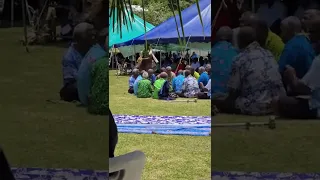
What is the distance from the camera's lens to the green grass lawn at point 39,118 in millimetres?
1864

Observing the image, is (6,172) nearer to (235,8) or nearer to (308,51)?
(235,8)

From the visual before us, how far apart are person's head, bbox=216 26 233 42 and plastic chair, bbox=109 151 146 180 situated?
94 centimetres

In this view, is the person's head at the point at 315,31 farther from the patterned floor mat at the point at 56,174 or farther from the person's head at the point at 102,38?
the patterned floor mat at the point at 56,174

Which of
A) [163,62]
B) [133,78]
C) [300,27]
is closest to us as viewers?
[300,27]

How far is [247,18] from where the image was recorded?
1.72 meters

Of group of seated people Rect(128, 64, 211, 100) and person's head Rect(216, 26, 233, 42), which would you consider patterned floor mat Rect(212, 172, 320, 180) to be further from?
group of seated people Rect(128, 64, 211, 100)

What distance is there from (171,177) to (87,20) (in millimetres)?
3491

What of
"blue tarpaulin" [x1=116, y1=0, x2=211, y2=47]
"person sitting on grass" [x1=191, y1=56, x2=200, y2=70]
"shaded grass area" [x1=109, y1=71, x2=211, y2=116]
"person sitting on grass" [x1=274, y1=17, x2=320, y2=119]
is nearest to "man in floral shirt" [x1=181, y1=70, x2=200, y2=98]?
"shaded grass area" [x1=109, y1=71, x2=211, y2=116]

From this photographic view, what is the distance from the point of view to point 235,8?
5.67ft

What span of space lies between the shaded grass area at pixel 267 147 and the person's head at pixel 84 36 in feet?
1.87

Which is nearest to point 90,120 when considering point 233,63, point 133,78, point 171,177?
point 233,63

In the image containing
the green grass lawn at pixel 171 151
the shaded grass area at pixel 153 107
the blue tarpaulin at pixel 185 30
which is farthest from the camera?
the blue tarpaulin at pixel 185 30

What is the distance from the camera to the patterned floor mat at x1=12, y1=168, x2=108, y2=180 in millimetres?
1856

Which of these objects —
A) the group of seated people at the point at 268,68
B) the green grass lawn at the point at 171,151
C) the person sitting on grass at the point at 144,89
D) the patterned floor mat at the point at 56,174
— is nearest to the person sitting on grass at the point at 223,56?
the group of seated people at the point at 268,68
